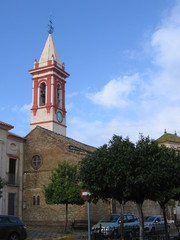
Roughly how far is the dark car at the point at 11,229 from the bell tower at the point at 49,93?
3146 cm

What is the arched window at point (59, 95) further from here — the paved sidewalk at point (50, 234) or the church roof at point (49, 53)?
the paved sidewalk at point (50, 234)

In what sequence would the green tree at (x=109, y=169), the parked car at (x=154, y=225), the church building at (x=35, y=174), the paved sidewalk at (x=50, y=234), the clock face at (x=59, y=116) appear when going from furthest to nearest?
1. the clock face at (x=59, y=116)
2. the church building at (x=35, y=174)
3. the parked car at (x=154, y=225)
4. the paved sidewalk at (x=50, y=234)
5. the green tree at (x=109, y=169)

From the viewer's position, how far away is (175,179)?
15094 mm

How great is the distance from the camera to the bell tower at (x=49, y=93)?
47875 millimetres

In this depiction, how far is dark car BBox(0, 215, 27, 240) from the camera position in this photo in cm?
1489

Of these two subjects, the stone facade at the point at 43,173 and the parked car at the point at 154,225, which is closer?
the parked car at the point at 154,225

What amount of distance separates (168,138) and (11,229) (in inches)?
1442

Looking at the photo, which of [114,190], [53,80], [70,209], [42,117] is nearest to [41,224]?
[70,209]

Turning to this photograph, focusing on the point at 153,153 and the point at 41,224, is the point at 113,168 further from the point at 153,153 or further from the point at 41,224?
the point at 41,224

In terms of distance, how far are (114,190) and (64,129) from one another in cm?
3647

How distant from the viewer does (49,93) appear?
4859 cm

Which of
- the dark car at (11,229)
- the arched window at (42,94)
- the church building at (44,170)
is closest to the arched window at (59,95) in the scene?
the arched window at (42,94)

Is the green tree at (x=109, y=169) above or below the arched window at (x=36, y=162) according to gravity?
below

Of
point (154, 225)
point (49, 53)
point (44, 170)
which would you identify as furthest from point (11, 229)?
point (49, 53)
